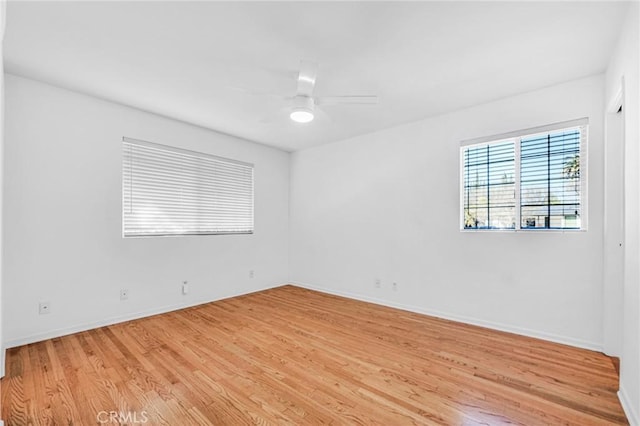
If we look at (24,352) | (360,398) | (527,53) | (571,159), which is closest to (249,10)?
(527,53)

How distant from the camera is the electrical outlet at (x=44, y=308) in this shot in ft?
9.07

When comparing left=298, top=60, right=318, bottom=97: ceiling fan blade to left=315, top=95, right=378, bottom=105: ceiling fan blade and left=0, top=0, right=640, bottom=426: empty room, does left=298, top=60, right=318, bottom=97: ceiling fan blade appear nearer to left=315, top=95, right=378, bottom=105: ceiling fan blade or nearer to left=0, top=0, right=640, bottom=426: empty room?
left=0, top=0, right=640, bottom=426: empty room

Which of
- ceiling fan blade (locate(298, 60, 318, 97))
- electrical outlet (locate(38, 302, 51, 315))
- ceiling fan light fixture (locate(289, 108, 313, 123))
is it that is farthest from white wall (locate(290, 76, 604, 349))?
electrical outlet (locate(38, 302, 51, 315))

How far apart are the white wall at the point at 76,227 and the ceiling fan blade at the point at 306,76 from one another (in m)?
2.30

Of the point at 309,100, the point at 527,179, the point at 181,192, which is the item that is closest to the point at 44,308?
the point at 181,192

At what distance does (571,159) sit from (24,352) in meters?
5.40

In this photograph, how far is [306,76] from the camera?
87.4 inches

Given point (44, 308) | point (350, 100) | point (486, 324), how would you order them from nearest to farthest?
point (350, 100), point (44, 308), point (486, 324)

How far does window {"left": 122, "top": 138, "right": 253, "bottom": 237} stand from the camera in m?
3.45

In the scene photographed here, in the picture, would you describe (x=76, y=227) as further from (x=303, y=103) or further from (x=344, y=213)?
(x=344, y=213)

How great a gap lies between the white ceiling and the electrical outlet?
2.19 metres

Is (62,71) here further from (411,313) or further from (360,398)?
(411,313)

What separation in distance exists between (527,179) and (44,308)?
16.8 feet

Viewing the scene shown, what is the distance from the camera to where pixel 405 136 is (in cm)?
391
